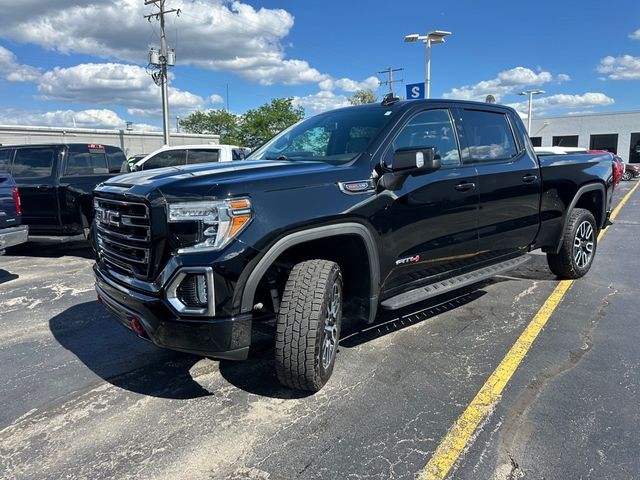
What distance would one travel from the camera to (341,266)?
3.62m

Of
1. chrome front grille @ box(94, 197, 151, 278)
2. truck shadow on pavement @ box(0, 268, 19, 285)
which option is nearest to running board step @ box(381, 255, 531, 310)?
chrome front grille @ box(94, 197, 151, 278)

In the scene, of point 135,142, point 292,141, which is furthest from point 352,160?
point 135,142

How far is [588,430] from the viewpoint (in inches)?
112

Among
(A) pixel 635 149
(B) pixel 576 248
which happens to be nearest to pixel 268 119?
(A) pixel 635 149

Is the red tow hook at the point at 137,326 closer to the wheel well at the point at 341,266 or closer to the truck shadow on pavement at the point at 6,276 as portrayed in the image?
the wheel well at the point at 341,266

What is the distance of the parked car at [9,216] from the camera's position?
20.1 ft

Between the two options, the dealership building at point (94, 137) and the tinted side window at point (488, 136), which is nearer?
the tinted side window at point (488, 136)

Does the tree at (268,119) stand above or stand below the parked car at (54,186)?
above

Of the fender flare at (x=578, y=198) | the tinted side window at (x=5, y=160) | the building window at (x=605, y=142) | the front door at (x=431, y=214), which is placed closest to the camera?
the front door at (x=431, y=214)

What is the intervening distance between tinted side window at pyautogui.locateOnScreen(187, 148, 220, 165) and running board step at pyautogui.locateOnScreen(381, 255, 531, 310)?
25.4 ft

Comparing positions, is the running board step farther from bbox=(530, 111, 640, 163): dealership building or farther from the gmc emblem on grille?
bbox=(530, 111, 640, 163): dealership building

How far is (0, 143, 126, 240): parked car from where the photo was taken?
25.5 feet

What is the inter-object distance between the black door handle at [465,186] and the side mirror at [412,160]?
676 mm

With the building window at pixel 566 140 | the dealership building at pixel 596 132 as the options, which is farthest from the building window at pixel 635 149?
the building window at pixel 566 140
